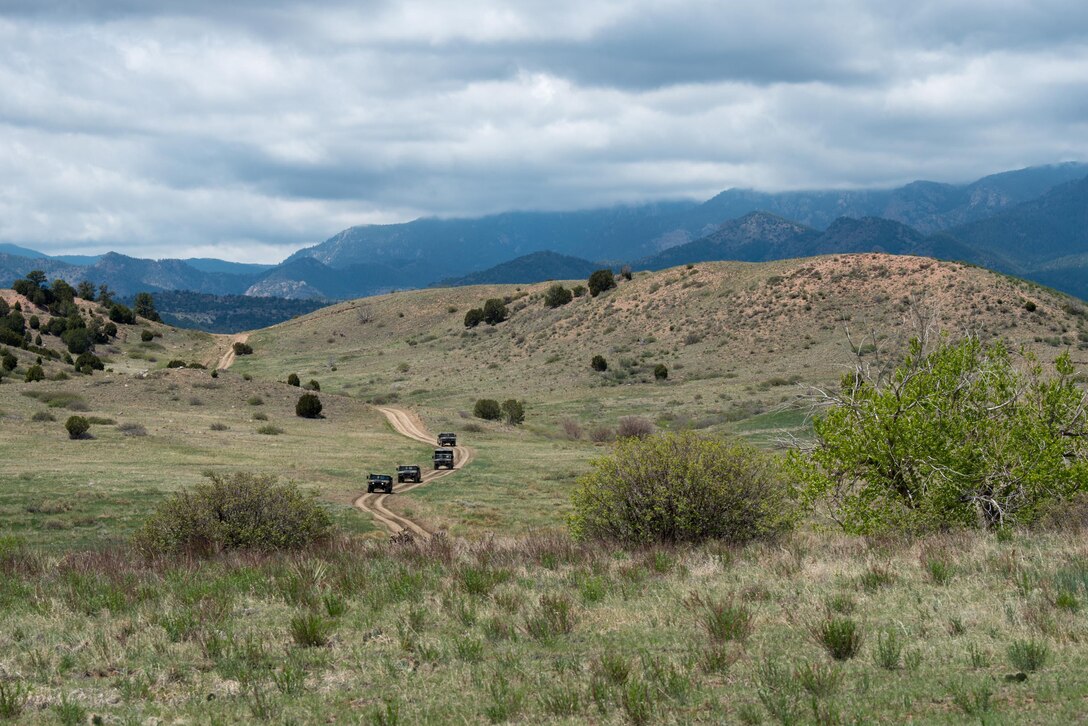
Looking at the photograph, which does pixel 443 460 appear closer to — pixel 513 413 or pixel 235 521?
pixel 513 413

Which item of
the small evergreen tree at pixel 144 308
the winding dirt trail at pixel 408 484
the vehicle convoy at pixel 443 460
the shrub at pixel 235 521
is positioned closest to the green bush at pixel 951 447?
the winding dirt trail at pixel 408 484

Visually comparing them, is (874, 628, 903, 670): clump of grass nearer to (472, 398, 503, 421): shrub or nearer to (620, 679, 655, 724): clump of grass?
(620, 679, 655, 724): clump of grass

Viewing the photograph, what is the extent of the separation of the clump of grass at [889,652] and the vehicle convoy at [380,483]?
31592 mm

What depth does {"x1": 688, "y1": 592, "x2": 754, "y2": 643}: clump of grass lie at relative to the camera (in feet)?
30.3

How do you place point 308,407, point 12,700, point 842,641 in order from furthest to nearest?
point 308,407 → point 842,641 → point 12,700

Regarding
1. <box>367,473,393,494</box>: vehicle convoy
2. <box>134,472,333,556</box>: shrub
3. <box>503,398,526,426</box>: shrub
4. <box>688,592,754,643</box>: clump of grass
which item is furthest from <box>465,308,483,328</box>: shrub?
<box>688,592,754,643</box>: clump of grass

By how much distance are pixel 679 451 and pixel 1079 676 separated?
10.1m

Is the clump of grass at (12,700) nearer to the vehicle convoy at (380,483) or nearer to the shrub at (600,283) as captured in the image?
the vehicle convoy at (380,483)

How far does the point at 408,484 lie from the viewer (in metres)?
41.8

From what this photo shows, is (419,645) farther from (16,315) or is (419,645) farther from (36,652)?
(16,315)

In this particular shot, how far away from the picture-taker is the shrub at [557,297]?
419 ft

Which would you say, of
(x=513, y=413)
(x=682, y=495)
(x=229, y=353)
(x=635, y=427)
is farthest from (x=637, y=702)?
(x=229, y=353)

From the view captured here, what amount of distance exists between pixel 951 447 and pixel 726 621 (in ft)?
29.6

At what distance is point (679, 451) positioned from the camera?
17.3m
